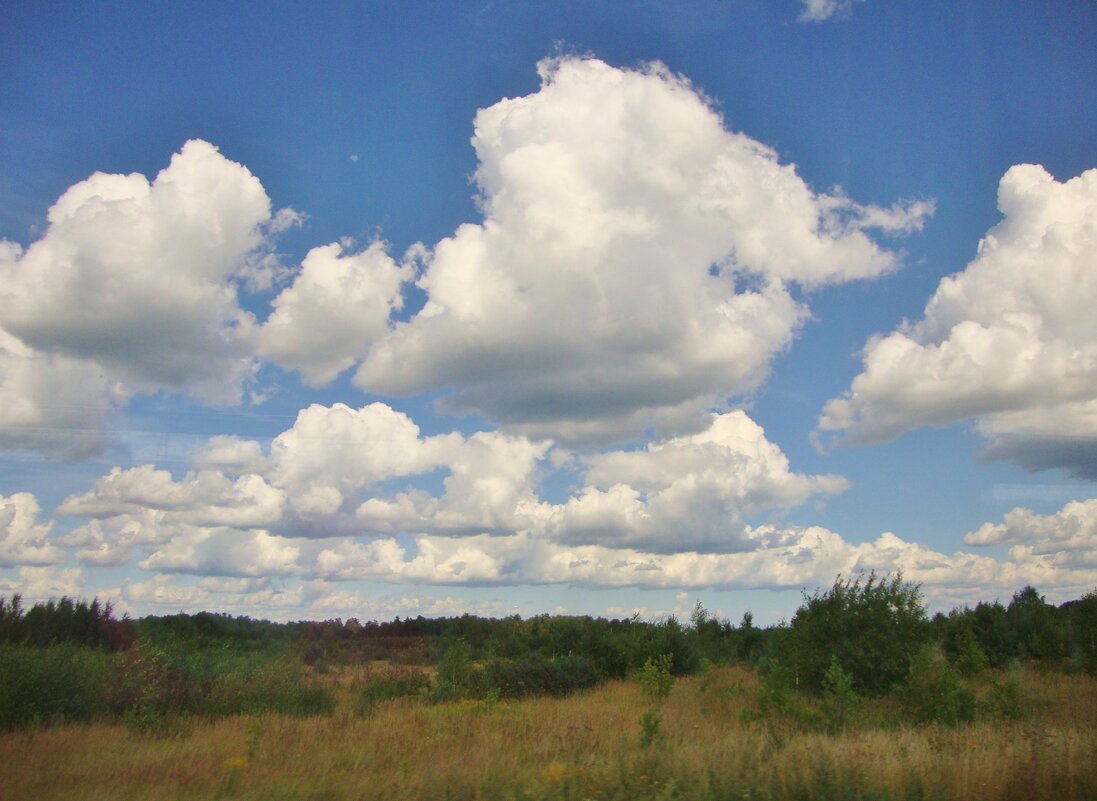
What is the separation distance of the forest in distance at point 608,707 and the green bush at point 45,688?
39 millimetres

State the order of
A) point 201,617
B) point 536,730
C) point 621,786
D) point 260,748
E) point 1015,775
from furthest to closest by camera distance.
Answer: point 201,617
point 536,730
point 260,748
point 1015,775
point 621,786

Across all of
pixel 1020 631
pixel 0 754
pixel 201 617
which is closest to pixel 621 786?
pixel 0 754

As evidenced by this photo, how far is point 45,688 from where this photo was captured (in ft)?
52.7

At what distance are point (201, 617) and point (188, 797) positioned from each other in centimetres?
2952

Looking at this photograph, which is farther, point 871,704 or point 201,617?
point 201,617

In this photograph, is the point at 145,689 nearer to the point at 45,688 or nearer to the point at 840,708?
the point at 45,688

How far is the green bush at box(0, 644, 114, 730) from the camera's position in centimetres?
1534

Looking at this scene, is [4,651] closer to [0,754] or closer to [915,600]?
[0,754]

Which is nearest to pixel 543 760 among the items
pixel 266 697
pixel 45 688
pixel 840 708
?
pixel 840 708

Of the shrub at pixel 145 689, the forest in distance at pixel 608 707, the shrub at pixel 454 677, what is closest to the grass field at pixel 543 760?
the forest in distance at pixel 608 707

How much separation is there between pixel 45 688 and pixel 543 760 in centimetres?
991

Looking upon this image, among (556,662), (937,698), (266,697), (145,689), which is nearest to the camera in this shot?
(937,698)

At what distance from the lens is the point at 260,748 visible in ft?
43.6

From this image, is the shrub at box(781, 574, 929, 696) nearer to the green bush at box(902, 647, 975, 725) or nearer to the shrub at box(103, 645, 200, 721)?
the green bush at box(902, 647, 975, 725)
